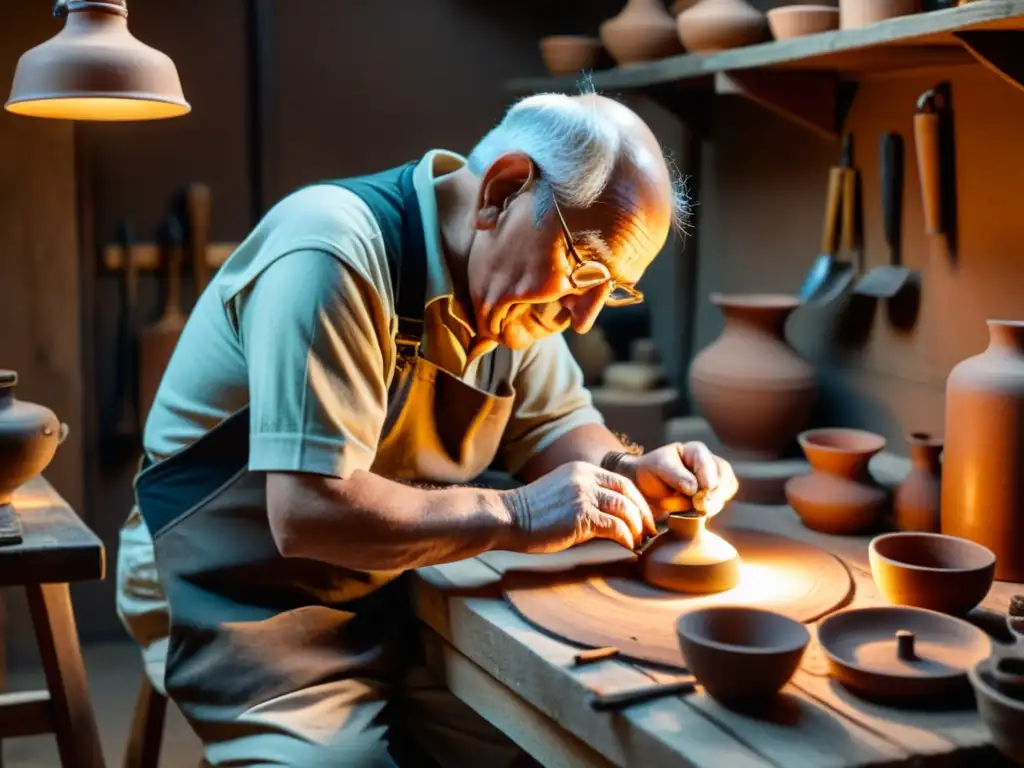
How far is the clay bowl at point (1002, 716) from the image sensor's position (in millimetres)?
1414

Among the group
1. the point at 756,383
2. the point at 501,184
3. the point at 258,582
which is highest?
the point at 501,184

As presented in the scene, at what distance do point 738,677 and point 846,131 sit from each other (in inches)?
73.2

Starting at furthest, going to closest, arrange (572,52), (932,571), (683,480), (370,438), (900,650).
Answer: (572,52) → (683,480) → (370,438) → (932,571) → (900,650)

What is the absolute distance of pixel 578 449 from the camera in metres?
2.58

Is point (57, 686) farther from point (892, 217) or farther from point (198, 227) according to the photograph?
point (892, 217)

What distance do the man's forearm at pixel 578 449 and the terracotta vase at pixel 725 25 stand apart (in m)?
1.12

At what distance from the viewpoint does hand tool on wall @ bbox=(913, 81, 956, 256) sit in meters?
2.67

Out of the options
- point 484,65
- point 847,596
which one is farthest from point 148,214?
point 847,596

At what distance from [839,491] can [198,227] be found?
7.69 ft

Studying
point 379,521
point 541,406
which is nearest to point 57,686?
point 379,521

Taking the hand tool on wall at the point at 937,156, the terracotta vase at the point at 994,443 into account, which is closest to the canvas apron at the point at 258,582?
the terracotta vase at the point at 994,443

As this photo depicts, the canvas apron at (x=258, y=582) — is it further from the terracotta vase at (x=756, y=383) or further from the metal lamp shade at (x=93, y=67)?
the terracotta vase at (x=756, y=383)

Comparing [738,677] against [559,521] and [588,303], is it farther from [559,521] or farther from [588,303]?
[588,303]

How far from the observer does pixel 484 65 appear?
434 centimetres
